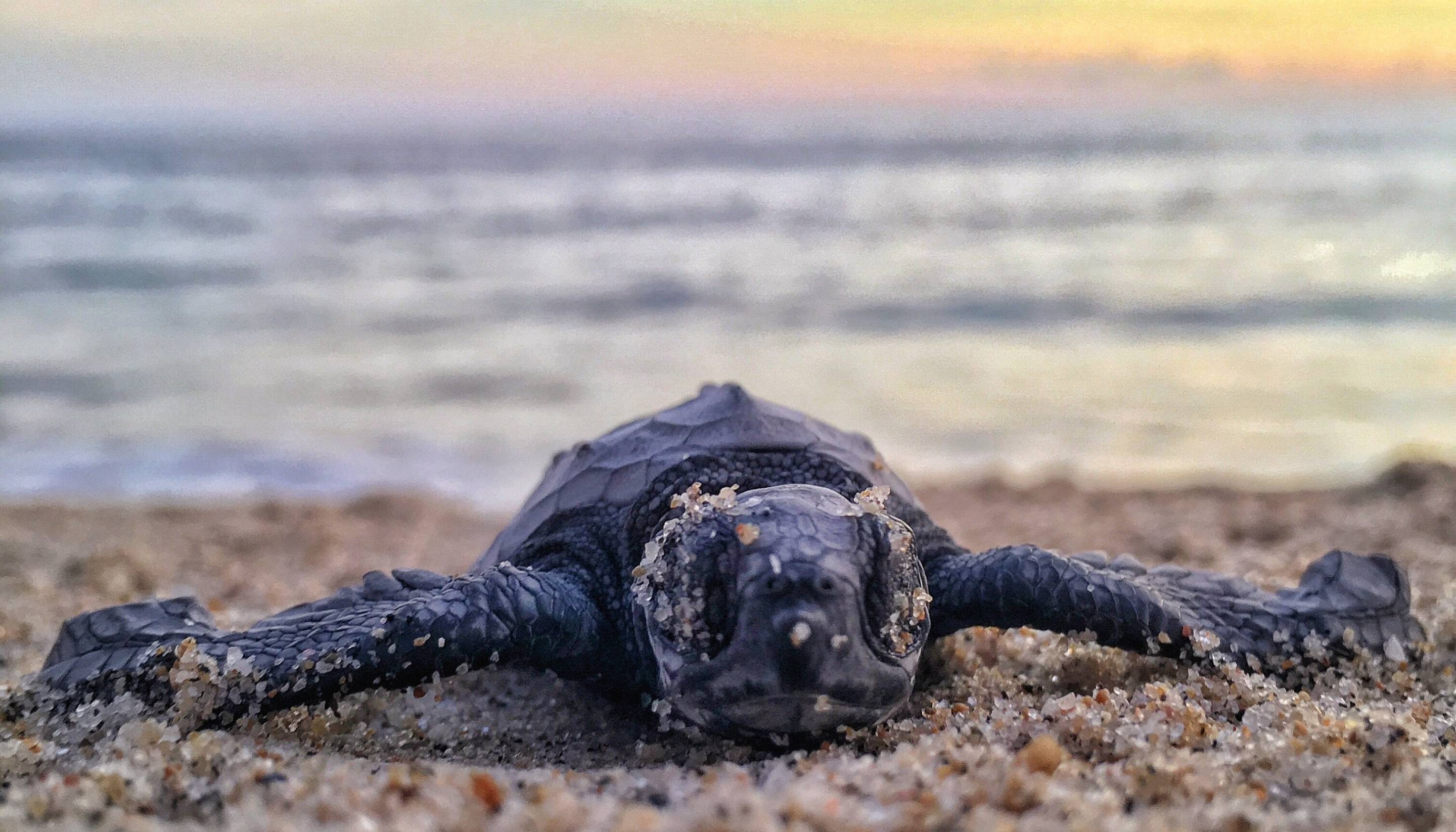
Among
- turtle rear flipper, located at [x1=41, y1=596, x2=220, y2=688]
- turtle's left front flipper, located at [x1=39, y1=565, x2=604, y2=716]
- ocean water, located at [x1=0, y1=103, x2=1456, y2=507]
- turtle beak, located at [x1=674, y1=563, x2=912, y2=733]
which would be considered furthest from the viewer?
ocean water, located at [x1=0, y1=103, x2=1456, y2=507]

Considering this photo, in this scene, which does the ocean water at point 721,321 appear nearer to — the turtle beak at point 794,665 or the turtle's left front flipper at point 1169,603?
the turtle's left front flipper at point 1169,603

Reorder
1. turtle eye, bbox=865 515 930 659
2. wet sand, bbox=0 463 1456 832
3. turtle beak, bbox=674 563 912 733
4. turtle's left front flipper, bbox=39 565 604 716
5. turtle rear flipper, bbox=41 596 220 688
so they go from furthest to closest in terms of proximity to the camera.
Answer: turtle rear flipper, bbox=41 596 220 688
turtle's left front flipper, bbox=39 565 604 716
turtle eye, bbox=865 515 930 659
turtle beak, bbox=674 563 912 733
wet sand, bbox=0 463 1456 832

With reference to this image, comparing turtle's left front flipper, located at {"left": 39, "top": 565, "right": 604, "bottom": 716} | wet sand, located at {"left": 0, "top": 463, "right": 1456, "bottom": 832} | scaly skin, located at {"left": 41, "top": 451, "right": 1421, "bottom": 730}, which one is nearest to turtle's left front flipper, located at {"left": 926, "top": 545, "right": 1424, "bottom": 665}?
scaly skin, located at {"left": 41, "top": 451, "right": 1421, "bottom": 730}

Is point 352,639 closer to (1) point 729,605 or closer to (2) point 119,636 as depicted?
(2) point 119,636

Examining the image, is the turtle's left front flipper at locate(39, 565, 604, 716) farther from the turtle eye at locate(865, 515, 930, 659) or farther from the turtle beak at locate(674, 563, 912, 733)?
the turtle eye at locate(865, 515, 930, 659)

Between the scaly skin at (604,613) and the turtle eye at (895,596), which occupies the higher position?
the turtle eye at (895,596)

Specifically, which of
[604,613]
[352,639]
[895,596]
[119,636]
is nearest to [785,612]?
[895,596]

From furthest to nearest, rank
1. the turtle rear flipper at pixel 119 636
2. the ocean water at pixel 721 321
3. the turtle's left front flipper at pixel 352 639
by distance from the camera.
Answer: the ocean water at pixel 721 321 → the turtle rear flipper at pixel 119 636 → the turtle's left front flipper at pixel 352 639

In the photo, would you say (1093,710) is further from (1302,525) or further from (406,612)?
(1302,525)

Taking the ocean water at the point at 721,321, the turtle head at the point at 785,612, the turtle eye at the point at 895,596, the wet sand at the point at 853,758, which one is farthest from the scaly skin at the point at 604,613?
the ocean water at the point at 721,321
